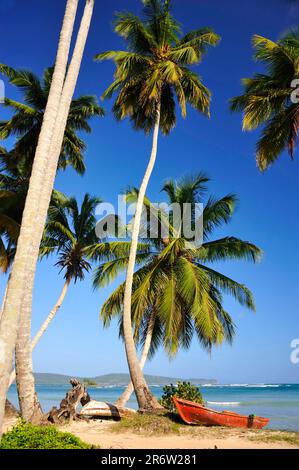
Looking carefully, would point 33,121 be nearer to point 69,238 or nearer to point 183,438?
point 69,238

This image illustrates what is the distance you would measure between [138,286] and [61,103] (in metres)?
9.51

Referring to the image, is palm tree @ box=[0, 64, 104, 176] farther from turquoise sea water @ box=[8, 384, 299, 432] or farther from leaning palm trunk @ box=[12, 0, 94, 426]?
turquoise sea water @ box=[8, 384, 299, 432]

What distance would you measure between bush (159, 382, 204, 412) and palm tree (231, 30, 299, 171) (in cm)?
1016

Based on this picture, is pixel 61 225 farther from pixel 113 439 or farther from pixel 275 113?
pixel 113 439

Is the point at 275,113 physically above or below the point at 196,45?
below

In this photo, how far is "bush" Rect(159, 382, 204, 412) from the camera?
683 inches

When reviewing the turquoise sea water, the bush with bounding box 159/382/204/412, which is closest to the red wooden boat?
the bush with bounding box 159/382/204/412

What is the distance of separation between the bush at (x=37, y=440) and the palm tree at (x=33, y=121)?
15256mm

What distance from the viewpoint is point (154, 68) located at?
1642 cm

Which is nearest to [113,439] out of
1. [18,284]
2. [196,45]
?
[18,284]

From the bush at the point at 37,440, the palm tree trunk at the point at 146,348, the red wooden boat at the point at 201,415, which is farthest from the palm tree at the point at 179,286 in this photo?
the bush at the point at 37,440

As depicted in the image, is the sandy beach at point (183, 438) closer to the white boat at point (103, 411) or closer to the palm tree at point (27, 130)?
the white boat at point (103, 411)

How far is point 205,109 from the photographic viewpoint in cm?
1739

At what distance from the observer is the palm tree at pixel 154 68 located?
16062 millimetres
